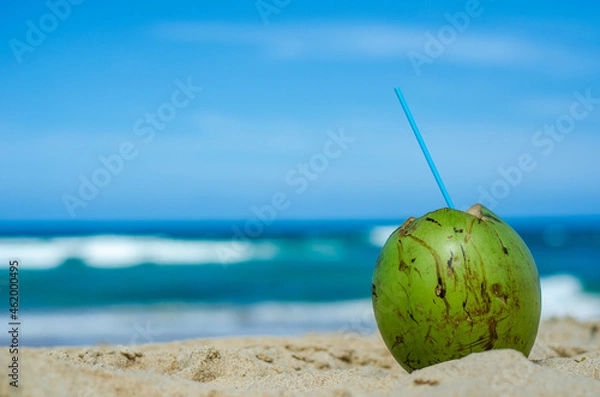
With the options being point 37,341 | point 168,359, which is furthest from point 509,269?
point 37,341

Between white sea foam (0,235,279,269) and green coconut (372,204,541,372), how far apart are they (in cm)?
1697

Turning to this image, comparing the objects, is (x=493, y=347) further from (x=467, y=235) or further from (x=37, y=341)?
(x=37, y=341)

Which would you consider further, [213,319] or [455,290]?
[213,319]

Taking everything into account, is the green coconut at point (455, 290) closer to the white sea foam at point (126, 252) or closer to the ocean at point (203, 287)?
the ocean at point (203, 287)

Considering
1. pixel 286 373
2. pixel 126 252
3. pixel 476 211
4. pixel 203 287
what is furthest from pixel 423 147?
pixel 126 252

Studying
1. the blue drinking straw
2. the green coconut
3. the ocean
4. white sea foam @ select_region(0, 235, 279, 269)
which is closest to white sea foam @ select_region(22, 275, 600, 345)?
the ocean

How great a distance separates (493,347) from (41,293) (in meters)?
12.5

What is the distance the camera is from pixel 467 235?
2.74 m

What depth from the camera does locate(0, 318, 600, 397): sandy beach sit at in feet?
7.14

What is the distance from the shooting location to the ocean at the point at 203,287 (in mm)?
8797

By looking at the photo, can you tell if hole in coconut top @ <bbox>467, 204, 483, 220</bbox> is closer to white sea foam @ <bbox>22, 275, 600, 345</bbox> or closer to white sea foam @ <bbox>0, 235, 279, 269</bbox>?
white sea foam @ <bbox>22, 275, 600, 345</bbox>

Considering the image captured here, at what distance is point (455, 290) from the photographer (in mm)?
2646

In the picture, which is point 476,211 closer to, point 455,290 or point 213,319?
point 455,290

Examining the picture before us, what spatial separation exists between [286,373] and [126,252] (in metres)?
20.2
